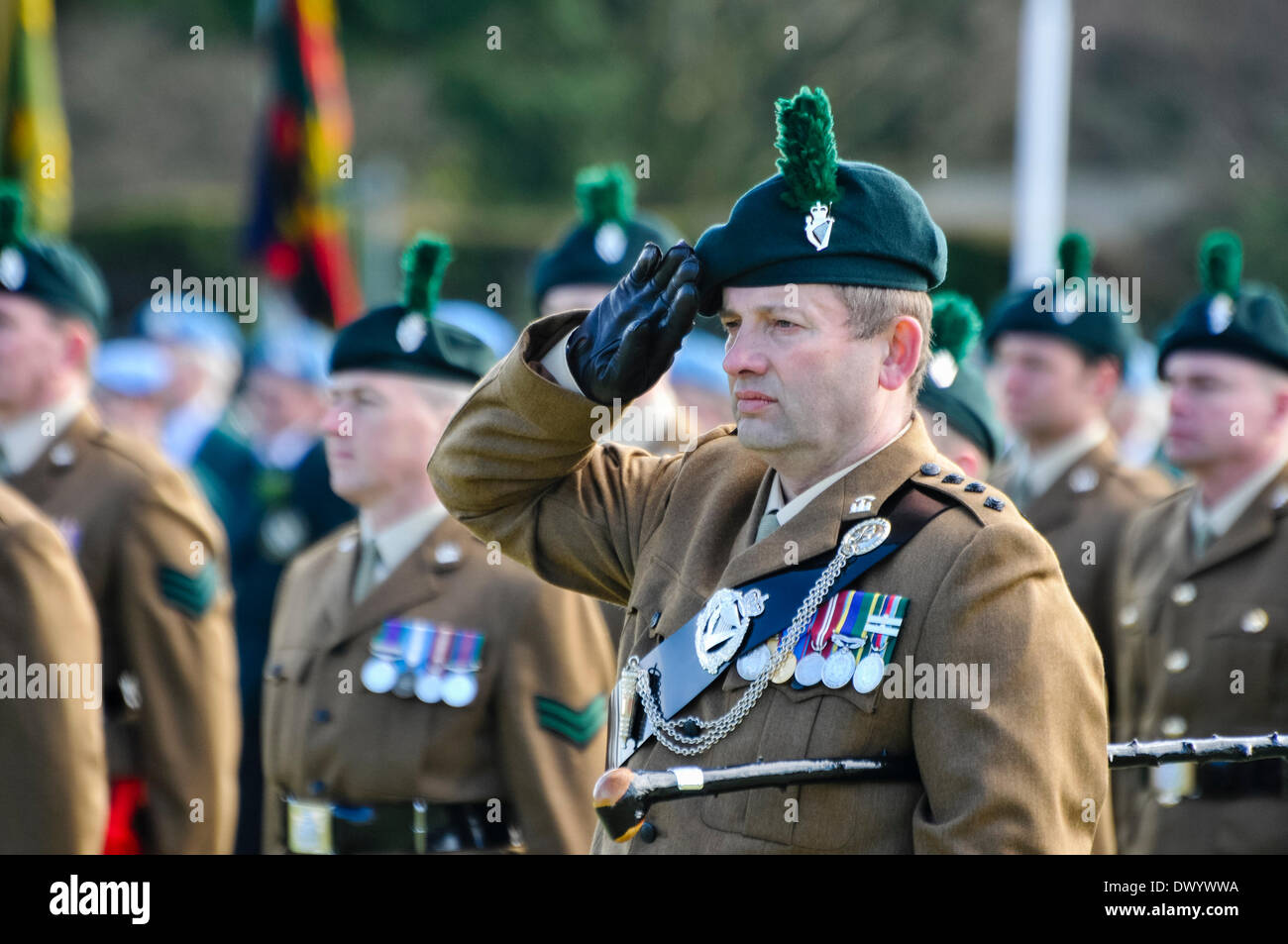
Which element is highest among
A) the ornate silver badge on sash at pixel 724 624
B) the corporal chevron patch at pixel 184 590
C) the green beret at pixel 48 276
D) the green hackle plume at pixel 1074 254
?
the green beret at pixel 48 276

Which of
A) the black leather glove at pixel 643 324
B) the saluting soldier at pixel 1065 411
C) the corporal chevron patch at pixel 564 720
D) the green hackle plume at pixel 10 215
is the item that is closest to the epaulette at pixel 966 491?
the black leather glove at pixel 643 324

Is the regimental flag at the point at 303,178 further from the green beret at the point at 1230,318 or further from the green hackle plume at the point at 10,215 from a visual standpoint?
the green beret at the point at 1230,318

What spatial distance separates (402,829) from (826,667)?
199cm

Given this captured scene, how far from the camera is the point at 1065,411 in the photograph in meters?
6.73

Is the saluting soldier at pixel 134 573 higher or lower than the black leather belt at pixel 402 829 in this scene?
higher

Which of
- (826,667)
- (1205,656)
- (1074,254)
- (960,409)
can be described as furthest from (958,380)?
(826,667)

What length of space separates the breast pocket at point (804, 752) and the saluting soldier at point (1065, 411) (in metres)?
3.55

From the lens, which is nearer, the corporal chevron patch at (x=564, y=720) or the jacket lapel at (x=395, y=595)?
the corporal chevron patch at (x=564, y=720)

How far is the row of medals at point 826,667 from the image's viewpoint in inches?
116

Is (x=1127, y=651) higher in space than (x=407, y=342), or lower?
lower

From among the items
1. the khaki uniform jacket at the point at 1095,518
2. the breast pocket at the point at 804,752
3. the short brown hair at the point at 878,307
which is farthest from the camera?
the khaki uniform jacket at the point at 1095,518

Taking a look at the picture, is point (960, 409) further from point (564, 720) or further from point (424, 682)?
point (424, 682)
